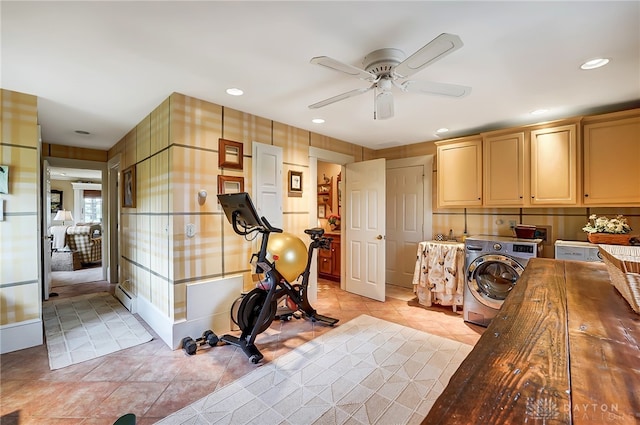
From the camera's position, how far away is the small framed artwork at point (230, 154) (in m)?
2.98

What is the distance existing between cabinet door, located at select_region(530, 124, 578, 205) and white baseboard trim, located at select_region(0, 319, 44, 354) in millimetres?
5257

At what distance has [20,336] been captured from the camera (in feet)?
8.70

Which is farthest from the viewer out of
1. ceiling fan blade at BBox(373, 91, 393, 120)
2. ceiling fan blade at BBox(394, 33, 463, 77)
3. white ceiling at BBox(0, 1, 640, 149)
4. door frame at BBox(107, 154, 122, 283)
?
door frame at BBox(107, 154, 122, 283)

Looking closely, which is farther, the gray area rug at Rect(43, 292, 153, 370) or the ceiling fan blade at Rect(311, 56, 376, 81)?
the gray area rug at Rect(43, 292, 153, 370)

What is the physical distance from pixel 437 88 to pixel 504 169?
82.6 inches

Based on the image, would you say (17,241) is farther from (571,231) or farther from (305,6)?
(571,231)

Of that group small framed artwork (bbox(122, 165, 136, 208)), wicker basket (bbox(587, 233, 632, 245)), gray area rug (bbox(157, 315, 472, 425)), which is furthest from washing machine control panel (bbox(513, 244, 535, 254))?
small framed artwork (bbox(122, 165, 136, 208))

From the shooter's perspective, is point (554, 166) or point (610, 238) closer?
point (610, 238)

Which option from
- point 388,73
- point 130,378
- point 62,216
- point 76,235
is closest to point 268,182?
point 388,73

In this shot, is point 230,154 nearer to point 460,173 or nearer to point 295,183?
point 295,183

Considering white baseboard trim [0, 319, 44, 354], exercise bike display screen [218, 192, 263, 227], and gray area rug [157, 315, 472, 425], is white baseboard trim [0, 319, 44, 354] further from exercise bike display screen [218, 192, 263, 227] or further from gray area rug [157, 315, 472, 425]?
exercise bike display screen [218, 192, 263, 227]

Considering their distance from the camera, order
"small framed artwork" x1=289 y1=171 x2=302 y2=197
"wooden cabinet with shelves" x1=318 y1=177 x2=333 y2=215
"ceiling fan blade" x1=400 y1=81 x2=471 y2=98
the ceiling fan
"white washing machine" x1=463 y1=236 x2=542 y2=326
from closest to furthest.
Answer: the ceiling fan → "ceiling fan blade" x1=400 y1=81 x2=471 y2=98 → "white washing machine" x1=463 y1=236 x2=542 y2=326 → "small framed artwork" x1=289 y1=171 x2=302 y2=197 → "wooden cabinet with shelves" x1=318 y1=177 x2=333 y2=215

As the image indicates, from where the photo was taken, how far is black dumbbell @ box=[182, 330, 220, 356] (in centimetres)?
255

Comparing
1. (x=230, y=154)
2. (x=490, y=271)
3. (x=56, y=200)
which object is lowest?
(x=490, y=271)
